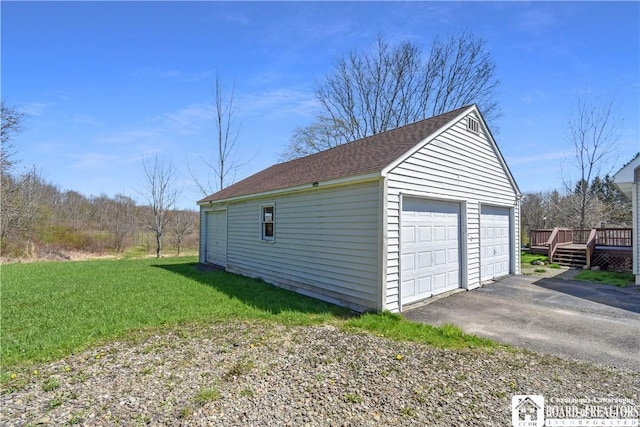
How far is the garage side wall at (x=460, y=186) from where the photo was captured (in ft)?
20.1

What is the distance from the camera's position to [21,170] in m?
17.9

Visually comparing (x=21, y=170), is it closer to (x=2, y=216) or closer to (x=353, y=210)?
(x=2, y=216)

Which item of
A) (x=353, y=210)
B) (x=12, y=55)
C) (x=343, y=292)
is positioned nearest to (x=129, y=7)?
(x=12, y=55)

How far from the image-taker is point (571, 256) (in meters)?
12.9

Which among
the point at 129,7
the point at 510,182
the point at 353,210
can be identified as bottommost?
the point at 353,210

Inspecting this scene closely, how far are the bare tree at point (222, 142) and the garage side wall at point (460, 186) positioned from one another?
16.8 m

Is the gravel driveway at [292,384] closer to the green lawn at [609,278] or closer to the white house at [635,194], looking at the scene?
the green lawn at [609,278]

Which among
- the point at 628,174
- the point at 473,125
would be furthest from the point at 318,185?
the point at 628,174

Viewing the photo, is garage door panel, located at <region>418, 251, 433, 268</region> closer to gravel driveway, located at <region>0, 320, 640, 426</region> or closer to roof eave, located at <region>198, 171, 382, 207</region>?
roof eave, located at <region>198, 171, 382, 207</region>

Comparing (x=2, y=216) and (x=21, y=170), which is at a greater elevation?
(x=21, y=170)

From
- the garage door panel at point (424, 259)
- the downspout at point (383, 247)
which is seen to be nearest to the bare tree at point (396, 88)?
the garage door panel at point (424, 259)

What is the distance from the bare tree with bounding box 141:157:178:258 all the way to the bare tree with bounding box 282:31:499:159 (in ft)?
28.4

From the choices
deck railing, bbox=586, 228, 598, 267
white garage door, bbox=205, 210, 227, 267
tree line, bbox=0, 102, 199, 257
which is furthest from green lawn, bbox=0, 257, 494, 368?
deck railing, bbox=586, 228, 598, 267

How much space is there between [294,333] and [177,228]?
20.3m
